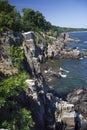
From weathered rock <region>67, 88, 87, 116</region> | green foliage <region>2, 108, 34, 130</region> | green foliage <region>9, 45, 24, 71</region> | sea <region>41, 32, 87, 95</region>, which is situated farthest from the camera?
sea <region>41, 32, 87, 95</region>

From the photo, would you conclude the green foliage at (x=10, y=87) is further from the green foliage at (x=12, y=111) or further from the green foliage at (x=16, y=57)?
the green foliage at (x=16, y=57)

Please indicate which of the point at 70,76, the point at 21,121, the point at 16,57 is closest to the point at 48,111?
the point at 16,57

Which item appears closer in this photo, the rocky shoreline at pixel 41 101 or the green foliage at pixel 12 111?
the green foliage at pixel 12 111

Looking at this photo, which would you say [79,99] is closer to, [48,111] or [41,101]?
[48,111]

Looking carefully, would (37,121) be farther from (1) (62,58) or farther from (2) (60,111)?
(1) (62,58)

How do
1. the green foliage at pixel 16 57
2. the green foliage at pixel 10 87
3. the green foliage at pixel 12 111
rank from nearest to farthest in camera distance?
the green foliage at pixel 12 111, the green foliage at pixel 10 87, the green foliage at pixel 16 57

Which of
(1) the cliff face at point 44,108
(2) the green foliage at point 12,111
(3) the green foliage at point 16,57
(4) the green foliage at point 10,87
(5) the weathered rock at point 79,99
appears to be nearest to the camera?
(2) the green foliage at point 12,111

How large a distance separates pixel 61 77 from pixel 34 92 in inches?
1385

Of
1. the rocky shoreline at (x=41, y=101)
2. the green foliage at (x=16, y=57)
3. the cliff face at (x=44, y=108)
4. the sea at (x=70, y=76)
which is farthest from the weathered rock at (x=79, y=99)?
the green foliage at (x=16, y=57)

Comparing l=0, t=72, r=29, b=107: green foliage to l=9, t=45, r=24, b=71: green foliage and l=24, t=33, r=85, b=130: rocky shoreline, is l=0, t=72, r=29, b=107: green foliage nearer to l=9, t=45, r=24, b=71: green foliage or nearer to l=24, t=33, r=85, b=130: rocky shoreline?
l=24, t=33, r=85, b=130: rocky shoreline

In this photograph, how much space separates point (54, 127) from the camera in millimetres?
45250

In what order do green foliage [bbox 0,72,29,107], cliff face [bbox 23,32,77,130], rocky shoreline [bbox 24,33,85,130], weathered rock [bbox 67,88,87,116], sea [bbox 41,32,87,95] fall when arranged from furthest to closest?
sea [bbox 41,32,87,95], weathered rock [bbox 67,88,87,116], rocky shoreline [bbox 24,33,85,130], cliff face [bbox 23,32,77,130], green foliage [bbox 0,72,29,107]

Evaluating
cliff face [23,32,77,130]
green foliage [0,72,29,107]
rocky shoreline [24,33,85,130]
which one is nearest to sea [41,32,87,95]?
cliff face [23,32,77,130]

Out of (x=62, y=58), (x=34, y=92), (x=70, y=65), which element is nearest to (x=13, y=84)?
(x=34, y=92)
